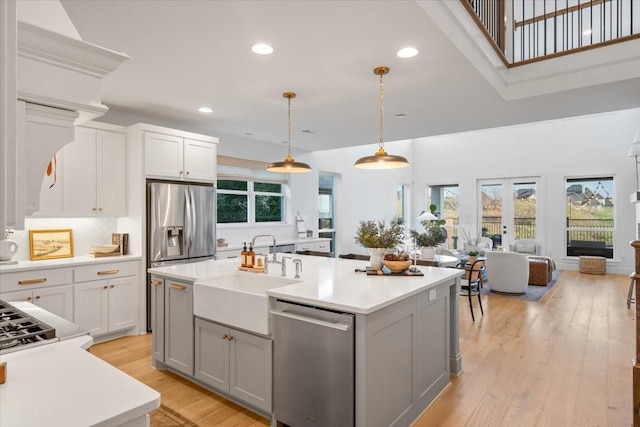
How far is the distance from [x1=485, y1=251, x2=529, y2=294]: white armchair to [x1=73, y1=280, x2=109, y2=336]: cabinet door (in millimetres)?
5750

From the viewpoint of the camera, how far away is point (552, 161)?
899 cm

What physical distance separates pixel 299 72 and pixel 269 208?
149 inches

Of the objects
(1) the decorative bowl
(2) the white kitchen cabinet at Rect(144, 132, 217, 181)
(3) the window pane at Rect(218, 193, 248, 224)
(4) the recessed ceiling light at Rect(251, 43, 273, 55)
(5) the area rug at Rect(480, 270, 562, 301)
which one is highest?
(4) the recessed ceiling light at Rect(251, 43, 273, 55)

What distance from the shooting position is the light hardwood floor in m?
2.56

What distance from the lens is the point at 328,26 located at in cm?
249

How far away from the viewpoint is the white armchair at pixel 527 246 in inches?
343

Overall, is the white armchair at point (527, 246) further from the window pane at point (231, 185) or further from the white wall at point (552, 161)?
the window pane at point (231, 185)

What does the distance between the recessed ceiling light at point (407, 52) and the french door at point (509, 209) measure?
786 centimetres

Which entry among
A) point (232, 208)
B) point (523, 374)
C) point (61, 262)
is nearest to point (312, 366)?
point (523, 374)

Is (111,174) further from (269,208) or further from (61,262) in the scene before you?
(269,208)

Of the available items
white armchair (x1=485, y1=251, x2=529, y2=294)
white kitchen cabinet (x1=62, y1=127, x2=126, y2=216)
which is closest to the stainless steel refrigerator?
white kitchen cabinet (x1=62, y1=127, x2=126, y2=216)

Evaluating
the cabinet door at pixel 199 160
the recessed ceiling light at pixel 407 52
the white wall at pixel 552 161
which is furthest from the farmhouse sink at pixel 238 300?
the white wall at pixel 552 161

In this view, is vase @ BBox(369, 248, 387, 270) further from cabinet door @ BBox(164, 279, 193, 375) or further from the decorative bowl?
cabinet door @ BBox(164, 279, 193, 375)

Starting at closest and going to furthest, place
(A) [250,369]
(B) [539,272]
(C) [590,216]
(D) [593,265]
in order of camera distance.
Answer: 1. (A) [250,369]
2. (B) [539,272]
3. (D) [593,265]
4. (C) [590,216]
